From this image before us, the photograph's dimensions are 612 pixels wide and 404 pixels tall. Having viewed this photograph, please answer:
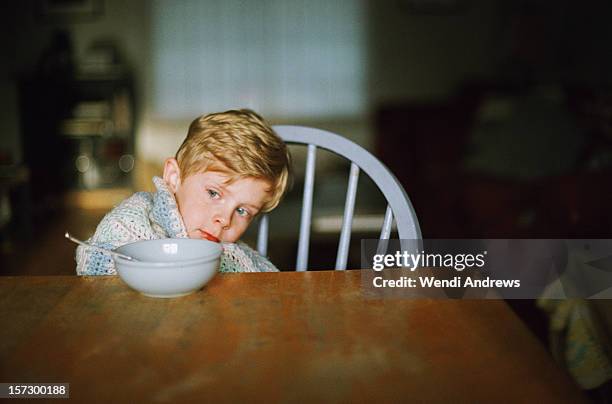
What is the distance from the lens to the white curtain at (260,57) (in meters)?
5.04

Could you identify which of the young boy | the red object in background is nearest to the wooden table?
the young boy

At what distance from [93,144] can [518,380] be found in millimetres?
4713

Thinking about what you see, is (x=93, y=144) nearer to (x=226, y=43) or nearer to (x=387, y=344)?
(x=226, y=43)

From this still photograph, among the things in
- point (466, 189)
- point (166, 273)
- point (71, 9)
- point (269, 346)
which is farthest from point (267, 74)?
point (269, 346)

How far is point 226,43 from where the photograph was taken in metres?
5.09

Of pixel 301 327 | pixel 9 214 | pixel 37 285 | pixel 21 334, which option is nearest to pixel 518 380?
pixel 301 327

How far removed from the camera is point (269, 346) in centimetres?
57

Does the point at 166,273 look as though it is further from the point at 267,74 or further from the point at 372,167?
the point at 267,74

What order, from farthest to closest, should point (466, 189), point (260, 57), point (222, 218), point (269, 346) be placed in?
1. point (260, 57)
2. point (466, 189)
3. point (222, 218)
4. point (269, 346)

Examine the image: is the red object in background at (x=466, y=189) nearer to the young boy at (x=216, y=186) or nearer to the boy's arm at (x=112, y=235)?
the young boy at (x=216, y=186)

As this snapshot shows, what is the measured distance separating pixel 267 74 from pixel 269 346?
4.81 meters

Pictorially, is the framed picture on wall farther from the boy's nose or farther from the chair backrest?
the boy's nose

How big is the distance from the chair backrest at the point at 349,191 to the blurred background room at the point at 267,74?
10.1 feet

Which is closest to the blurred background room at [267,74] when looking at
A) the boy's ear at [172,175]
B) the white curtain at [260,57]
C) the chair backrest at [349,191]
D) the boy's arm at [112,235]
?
the white curtain at [260,57]
